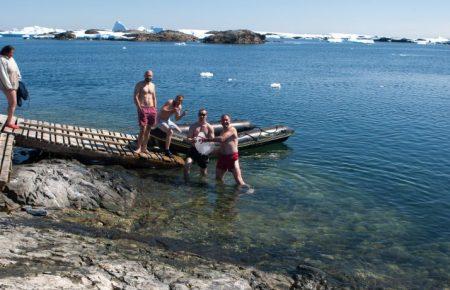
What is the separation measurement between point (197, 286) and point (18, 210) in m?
4.85

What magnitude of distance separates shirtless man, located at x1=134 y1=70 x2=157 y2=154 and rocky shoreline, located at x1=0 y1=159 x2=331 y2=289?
113 inches

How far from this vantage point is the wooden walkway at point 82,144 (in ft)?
43.0

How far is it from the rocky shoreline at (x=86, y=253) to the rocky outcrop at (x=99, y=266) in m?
0.01

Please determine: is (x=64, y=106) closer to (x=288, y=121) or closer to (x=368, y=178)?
(x=288, y=121)

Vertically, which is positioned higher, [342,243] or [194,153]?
[194,153]

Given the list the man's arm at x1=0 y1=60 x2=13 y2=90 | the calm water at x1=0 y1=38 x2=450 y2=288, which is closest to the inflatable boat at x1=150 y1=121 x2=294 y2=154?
the calm water at x1=0 y1=38 x2=450 y2=288

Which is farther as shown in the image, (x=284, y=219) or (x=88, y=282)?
(x=284, y=219)

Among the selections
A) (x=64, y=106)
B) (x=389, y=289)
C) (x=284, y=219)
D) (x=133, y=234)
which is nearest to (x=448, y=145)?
(x=284, y=219)

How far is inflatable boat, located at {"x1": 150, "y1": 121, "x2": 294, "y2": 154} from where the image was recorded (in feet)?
50.1

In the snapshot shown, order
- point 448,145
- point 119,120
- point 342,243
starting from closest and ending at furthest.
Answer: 1. point 342,243
2. point 448,145
3. point 119,120

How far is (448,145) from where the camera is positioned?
19891 mm

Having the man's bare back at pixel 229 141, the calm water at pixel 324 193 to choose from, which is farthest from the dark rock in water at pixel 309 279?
the man's bare back at pixel 229 141

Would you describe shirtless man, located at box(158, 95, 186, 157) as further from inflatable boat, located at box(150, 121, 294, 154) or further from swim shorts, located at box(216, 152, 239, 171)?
swim shorts, located at box(216, 152, 239, 171)

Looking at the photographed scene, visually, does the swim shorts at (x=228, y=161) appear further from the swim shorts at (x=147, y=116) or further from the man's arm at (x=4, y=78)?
the man's arm at (x=4, y=78)
